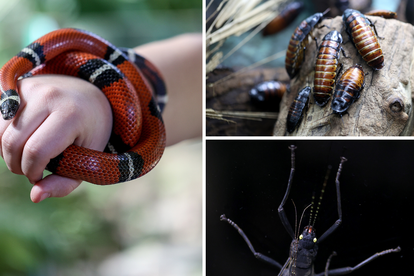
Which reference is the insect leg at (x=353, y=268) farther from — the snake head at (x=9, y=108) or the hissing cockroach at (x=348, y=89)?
the snake head at (x=9, y=108)

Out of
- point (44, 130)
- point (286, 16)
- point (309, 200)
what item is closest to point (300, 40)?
point (286, 16)

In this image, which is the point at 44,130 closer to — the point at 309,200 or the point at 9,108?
the point at 9,108

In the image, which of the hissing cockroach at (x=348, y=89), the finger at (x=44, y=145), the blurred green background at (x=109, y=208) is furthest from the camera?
the blurred green background at (x=109, y=208)

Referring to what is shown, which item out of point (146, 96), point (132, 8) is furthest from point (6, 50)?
point (146, 96)

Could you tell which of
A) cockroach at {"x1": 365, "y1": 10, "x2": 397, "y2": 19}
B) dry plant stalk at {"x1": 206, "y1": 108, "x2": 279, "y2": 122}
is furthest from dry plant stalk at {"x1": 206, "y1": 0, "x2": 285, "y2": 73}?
cockroach at {"x1": 365, "y1": 10, "x2": 397, "y2": 19}

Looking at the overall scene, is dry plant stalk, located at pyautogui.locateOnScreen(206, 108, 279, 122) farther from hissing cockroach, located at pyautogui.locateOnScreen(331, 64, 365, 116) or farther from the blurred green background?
the blurred green background

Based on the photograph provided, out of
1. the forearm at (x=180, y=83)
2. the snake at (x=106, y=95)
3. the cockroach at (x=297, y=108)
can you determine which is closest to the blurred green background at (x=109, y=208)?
the forearm at (x=180, y=83)

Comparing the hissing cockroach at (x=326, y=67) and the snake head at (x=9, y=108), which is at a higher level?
the hissing cockroach at (x=326, y=67)
